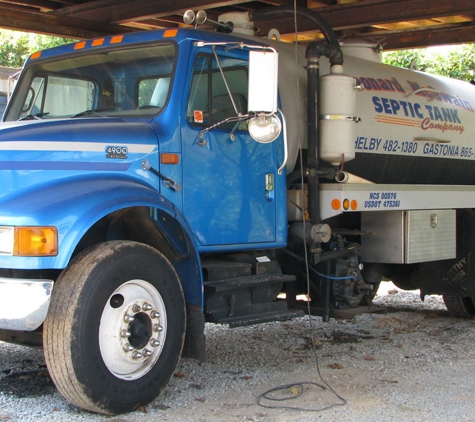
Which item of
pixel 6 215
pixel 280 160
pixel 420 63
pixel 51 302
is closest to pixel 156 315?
pixel 51 302

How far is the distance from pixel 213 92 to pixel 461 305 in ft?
15.0

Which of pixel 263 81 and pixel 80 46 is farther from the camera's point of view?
pixel 80 46

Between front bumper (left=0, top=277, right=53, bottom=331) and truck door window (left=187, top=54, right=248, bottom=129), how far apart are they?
5.60 ft

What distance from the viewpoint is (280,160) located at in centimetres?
599

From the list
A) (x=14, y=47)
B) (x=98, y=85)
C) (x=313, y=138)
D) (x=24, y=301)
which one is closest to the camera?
(x=24, y=301)

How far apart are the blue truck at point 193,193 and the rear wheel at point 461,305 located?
129 cm

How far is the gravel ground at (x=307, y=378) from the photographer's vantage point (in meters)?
4.83

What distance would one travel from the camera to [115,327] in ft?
15.2

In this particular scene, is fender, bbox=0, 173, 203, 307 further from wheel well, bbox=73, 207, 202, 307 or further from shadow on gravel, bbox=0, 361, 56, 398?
shadow on gravel, bbox=0, 361, 56, 398

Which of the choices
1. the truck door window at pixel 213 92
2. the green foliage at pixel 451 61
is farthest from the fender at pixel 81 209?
the green foliage at pixel 451 61

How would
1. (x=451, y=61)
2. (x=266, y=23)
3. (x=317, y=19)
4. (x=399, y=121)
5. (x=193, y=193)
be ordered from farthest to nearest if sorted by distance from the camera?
(x=451, y=61)
(x=266, y=23)
(x=399, y=121)
(x=317, y=19)
(x=193, y=193)

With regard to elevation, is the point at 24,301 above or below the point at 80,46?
below

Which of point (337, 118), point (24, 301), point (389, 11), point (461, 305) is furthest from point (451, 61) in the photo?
point (24, 301)

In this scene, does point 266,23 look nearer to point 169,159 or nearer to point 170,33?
point 170,33
